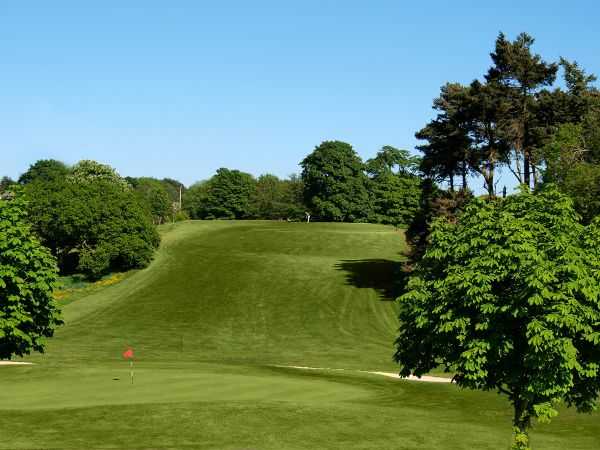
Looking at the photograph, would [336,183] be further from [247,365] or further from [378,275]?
[247,365]

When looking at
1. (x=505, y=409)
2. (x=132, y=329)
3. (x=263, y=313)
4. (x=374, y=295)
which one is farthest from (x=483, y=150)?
(x=505, y=409)

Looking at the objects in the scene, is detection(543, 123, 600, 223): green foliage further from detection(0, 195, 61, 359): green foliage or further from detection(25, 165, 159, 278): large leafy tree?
detection(25, 165, 159, 278): large leafy tree

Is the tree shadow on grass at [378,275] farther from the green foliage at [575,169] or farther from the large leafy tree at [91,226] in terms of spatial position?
the large leafy tree at [91,226]

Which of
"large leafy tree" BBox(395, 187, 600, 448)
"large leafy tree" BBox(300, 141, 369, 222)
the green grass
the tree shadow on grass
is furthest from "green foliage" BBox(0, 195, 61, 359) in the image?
"large leafy tree" BBox(300, 141, 369, 222)

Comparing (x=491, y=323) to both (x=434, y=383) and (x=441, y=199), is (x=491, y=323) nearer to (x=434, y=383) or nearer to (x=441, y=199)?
(x=434, y=383)

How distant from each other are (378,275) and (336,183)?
85.0 meters

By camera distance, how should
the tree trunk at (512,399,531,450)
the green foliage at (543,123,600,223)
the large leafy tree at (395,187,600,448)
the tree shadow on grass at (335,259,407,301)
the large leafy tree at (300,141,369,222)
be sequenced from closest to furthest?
the large leafy tree at (395,187,600,448) < the tree trunk at (512,399,531,450) < the green foliage at (543,123,600,223) < the tree shadow on grass at (335,259,407,301) < the large leafy tree at (300,141,369,222)

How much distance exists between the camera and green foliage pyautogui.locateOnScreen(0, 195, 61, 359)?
35.2 metres

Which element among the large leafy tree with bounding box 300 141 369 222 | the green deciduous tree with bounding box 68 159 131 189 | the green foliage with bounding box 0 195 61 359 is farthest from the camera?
the large leafy tree with bounding box 300 141 369 222

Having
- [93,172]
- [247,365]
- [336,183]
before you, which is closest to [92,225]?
[247,365]

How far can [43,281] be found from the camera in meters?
36.7

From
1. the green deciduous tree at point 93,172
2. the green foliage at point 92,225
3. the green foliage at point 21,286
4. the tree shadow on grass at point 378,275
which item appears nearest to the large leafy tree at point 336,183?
the green deciduous tree at point 93,172

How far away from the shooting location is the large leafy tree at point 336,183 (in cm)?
18700

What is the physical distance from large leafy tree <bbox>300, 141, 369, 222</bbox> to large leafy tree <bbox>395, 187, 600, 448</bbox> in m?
159
